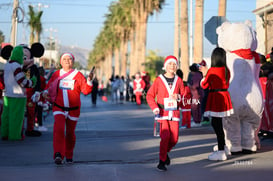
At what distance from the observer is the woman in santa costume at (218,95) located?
8.70 metres

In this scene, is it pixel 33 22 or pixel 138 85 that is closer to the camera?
pixel 138 85

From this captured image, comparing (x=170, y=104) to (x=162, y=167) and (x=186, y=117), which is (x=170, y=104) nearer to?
(x=162, y=167)

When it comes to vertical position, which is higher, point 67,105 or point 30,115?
point 67,105

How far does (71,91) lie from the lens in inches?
338

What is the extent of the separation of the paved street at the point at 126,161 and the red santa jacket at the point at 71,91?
2.92 ft

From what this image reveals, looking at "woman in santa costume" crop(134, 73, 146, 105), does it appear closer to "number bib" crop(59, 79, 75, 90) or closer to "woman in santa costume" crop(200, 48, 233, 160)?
"woman in santa costume" crop(200, 48, 233, 160)

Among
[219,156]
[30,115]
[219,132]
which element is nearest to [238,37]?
[219,132]

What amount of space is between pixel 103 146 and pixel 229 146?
8.73ft

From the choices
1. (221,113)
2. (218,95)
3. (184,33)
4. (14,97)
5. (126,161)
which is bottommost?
(126,161)

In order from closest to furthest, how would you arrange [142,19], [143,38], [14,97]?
1. [14,97]
2. [143,38]
3. [142,19]

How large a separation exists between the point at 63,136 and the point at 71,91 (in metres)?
0.74

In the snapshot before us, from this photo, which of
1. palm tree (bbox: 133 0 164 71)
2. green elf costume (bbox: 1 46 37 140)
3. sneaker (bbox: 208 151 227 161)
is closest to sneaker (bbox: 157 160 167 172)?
sneaker (bbox: 208 151 227 161)

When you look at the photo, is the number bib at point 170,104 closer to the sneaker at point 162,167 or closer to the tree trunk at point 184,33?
the sneaker at point 162,167

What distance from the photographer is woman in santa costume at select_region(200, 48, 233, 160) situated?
28.6 feet
